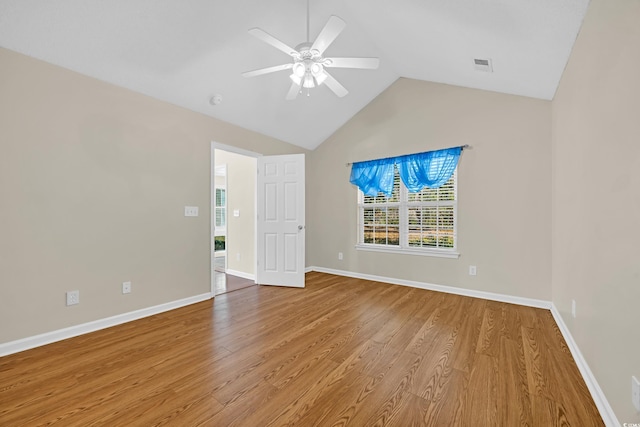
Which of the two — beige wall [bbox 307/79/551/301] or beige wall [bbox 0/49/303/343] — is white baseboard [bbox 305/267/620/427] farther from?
beige wall [bbox 0/49/303/343]

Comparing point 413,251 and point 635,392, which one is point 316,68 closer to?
point 635,392

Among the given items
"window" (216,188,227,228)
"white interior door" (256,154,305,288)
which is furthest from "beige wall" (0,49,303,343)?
"window" (216,188,227,228)

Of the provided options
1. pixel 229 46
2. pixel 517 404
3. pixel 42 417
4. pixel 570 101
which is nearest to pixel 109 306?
pixel 42 417

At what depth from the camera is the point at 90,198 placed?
2.63 m

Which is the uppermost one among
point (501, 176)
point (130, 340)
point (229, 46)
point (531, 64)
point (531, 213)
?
point (229, 46)

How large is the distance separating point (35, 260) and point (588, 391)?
4.29m

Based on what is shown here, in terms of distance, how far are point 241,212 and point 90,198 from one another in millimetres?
2390

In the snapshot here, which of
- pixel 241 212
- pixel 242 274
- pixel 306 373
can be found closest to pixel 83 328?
pixel 306 373

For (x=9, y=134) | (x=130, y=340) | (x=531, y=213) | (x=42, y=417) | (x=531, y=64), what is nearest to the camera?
(x=42, y=417)

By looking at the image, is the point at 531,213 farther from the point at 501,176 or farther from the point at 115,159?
the point at 115,159

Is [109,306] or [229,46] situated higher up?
[229,46]

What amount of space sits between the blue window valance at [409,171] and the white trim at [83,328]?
316 centimetres

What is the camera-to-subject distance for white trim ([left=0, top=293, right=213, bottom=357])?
2201 millimetres

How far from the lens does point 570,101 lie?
7.63 feet
